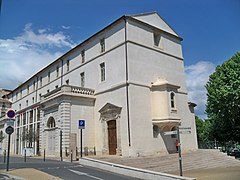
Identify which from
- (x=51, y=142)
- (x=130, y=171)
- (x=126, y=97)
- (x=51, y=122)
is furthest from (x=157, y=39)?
(x=130, y=171)

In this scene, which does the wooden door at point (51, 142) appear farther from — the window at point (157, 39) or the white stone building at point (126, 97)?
the window at point (157, 39)

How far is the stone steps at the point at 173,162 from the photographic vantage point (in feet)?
57.3

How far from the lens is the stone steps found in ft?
57.3

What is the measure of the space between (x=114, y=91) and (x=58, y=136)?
6.42 meters

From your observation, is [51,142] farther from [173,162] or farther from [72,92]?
[173,162]

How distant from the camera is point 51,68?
37.1 m

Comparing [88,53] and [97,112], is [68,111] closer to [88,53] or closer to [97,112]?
[97,112]

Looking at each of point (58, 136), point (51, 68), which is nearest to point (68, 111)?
point (58, 136)

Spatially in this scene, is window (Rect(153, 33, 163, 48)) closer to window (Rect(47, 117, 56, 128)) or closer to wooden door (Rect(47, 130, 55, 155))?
window (Rect(47, 117, 56, 128))

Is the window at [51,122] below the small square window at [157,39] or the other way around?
below

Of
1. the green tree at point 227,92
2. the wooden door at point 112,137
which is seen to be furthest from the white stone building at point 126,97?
the green tree at point 227,92

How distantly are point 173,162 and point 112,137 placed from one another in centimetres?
679

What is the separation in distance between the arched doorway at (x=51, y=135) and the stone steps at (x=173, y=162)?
6898 mm

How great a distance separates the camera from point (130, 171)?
47.2ft
